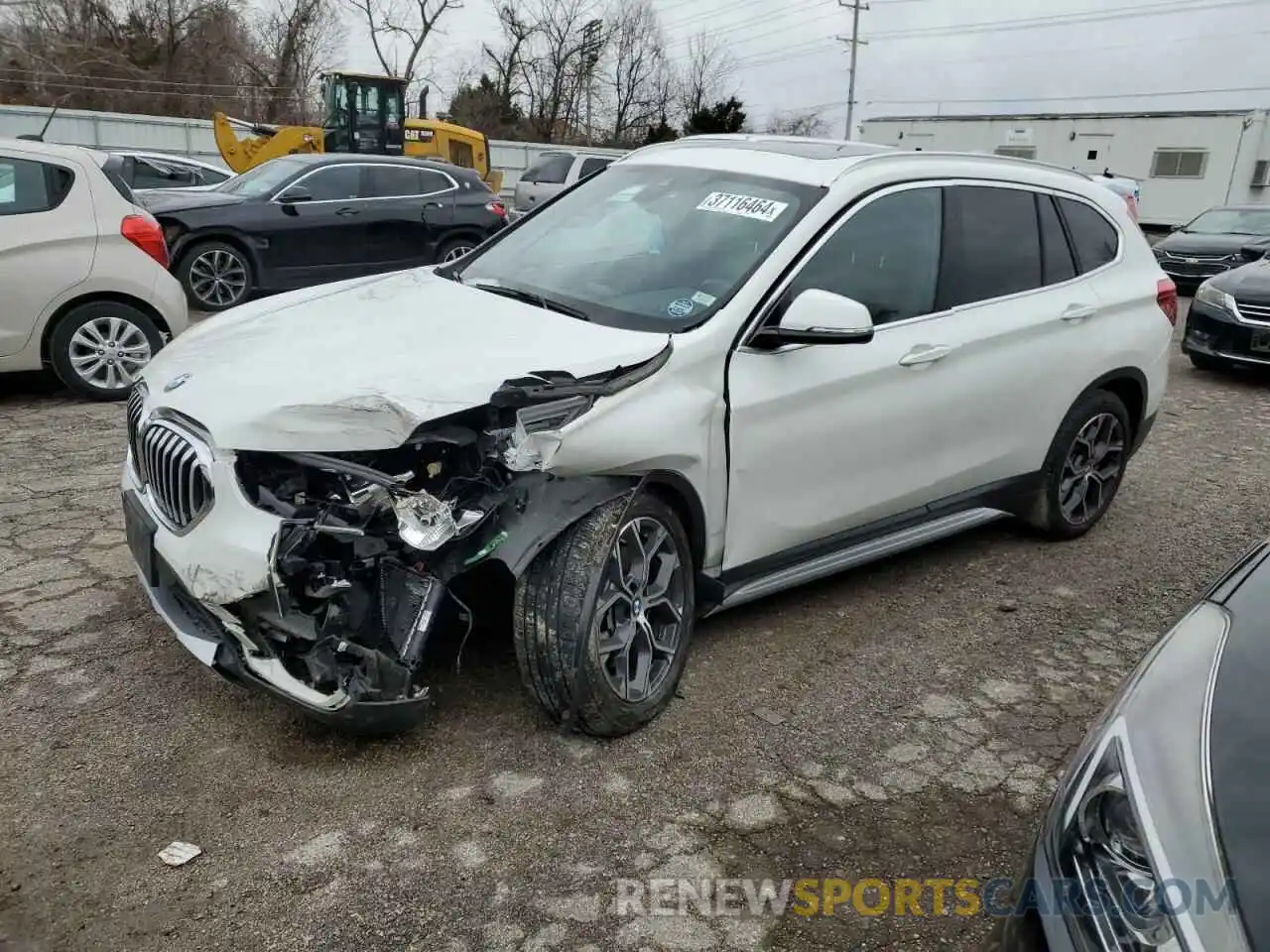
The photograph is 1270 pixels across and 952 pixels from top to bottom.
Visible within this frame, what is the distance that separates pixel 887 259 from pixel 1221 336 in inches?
275

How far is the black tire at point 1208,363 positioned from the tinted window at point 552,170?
11736mm

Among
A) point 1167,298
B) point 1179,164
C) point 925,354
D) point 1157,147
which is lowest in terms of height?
point 925,354

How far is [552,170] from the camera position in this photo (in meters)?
18.9

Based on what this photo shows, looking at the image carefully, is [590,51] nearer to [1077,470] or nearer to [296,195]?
[296,195]

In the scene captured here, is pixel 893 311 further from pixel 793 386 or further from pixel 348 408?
pixel 348 408

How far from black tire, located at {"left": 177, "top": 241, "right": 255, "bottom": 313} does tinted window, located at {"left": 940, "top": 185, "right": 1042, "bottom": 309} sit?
8099 mm

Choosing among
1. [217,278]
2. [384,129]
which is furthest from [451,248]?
[384,129]

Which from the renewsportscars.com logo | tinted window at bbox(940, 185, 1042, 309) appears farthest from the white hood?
tinted window at bbox(940, 185, 1042, 309)

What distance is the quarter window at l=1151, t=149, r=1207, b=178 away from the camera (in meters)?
28.3

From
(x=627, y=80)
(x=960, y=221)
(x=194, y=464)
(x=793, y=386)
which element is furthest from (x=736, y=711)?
(x=627, y=80)

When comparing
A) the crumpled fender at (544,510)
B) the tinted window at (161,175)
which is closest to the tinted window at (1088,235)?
the crumpled fender at (544,510)

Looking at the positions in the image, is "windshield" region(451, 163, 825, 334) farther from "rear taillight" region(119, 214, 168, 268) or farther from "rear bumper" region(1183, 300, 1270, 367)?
"rear bumper" region(1183, 300, 1270, 367)

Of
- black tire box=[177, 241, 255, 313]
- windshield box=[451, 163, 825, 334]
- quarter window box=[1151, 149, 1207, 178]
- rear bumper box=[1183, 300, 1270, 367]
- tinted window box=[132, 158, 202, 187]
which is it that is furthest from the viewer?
quarter window box=[1151, 149, 1207, 178]

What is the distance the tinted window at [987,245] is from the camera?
4.11 metres
